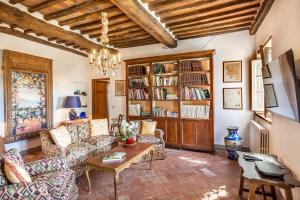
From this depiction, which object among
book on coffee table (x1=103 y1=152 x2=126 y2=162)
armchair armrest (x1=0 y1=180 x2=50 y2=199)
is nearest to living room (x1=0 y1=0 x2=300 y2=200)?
armchair armrest (x1=0 y1=180 x2=50 y2=199)

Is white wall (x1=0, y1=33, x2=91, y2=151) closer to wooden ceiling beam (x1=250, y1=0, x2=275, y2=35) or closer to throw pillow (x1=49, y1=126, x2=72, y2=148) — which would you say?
throw pillow (x1=49, y1=126, x2=72, y2=148)

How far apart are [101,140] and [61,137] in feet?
2.47

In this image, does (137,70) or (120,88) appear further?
(120,88)

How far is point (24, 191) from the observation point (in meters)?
1.54

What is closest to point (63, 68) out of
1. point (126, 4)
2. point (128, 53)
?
point (128, 53)

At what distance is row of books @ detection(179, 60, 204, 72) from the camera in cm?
424

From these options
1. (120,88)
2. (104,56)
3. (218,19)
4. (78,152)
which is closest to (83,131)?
(78,152)

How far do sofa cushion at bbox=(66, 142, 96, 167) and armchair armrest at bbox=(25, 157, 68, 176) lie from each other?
66cm

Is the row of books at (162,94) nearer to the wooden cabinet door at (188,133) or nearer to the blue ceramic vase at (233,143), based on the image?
the wooden cabinet door at (188,133)

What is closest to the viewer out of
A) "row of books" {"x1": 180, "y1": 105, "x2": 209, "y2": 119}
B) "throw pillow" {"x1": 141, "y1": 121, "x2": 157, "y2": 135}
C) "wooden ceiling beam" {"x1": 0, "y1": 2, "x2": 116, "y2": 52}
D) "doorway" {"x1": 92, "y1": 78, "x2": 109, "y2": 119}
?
"wooden ceiling beam" {"x1": 0, "y1": 2, "x2": 116, "y2": 52}

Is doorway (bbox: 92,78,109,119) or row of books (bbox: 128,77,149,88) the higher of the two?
row of books (bbox: 128,77,149,88)

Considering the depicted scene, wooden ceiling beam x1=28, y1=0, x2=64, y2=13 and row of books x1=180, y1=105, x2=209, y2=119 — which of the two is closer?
wooden ceiling beam x1=28, y1=0, x2=64, y2=13

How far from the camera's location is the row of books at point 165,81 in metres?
4.57

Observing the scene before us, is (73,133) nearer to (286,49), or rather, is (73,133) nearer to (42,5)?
(42,5)
